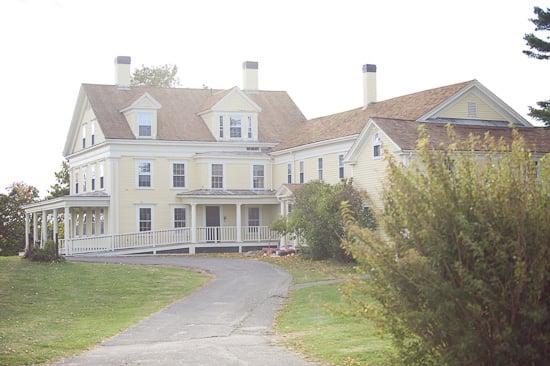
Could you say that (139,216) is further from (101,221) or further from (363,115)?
(363,115)

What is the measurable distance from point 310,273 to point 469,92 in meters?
11.8

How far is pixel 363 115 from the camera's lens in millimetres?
39406

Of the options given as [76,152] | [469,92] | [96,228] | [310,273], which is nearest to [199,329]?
[310,273]

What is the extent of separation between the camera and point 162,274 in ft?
94.6

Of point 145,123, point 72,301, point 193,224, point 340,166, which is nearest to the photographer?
point 72,301

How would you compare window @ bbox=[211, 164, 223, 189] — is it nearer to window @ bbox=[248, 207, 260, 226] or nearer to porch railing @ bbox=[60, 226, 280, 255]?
window @ bbox=[248, 207, 260, 226]

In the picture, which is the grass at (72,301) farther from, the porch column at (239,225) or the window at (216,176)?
the window at (216,176)

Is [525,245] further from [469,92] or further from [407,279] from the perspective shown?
[469,92]

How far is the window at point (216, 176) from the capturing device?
4462cm

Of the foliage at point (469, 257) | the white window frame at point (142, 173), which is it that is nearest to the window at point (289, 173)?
the white window frame at point (142, 173)

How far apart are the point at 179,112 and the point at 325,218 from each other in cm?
1624

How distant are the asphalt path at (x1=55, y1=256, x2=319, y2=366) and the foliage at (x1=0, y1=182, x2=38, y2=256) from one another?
26.7m

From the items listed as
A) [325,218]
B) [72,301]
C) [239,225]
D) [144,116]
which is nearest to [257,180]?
[239,225]

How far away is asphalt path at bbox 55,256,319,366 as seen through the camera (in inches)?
507
